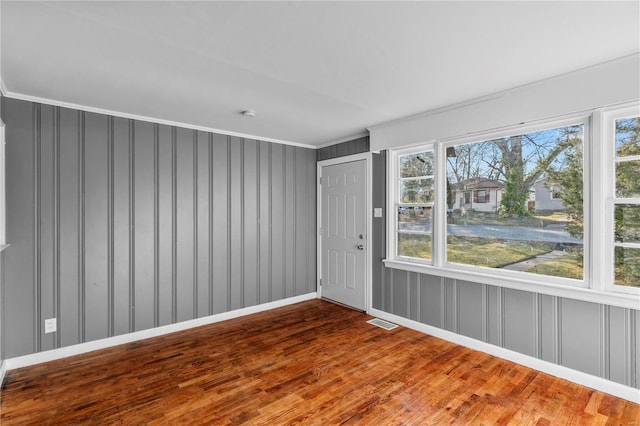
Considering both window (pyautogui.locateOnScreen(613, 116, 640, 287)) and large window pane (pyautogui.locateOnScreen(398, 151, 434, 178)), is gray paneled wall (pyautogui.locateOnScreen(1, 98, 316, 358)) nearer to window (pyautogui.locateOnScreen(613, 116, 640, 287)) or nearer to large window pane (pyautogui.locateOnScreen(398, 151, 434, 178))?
large window pane (pyautogui.locateOnScreen(398, 151, 434, 178))

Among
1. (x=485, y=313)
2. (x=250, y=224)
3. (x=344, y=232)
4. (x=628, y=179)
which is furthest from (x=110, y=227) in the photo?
Result: (x=628, y=179)

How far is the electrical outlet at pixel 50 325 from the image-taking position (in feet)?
9.75

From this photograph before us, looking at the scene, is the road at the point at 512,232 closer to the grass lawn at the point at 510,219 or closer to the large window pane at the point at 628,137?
the grass lawn at the point at 510,219

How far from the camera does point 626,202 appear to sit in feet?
7.76

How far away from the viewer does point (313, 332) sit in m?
→ 3.64

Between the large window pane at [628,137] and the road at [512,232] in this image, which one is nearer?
the large window pane at [628,137]

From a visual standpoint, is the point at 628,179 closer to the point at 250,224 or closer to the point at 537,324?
the point at 537,324

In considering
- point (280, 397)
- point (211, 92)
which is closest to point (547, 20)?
point (211, 92)

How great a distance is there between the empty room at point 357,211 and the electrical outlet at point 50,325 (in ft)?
0.07

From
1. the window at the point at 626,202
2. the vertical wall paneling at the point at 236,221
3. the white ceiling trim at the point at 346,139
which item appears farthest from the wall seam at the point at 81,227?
the window at the point at 626,202

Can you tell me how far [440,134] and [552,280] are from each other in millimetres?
1699

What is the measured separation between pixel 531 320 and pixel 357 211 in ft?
7.65

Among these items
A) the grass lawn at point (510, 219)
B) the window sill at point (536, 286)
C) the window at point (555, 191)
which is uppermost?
the window at point (555, 191)

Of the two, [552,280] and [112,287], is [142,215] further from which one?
[552,280]
